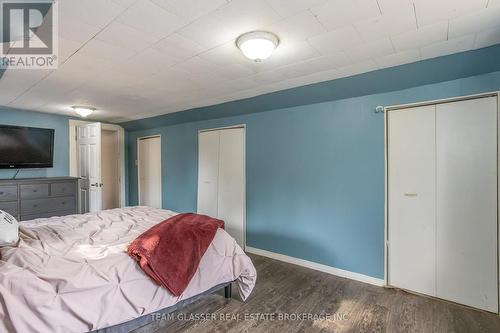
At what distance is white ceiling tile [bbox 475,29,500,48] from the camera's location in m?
1.85

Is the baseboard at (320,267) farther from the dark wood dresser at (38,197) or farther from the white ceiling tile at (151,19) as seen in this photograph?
the dark wood dresser at (38,197)

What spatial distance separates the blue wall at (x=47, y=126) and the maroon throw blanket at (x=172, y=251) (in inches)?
148

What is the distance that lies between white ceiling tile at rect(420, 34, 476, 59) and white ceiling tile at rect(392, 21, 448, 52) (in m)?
0.08

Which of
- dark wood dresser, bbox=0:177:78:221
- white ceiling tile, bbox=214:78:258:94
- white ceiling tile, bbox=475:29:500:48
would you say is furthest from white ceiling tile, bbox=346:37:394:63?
dark wood dresser, bbox=0:177:78:221

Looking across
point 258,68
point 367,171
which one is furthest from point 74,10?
point 367,171

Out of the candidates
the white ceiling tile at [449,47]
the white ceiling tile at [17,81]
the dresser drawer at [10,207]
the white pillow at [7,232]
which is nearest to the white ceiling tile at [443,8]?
the white ceiling tile at [449,47]

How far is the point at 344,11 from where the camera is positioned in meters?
1.62

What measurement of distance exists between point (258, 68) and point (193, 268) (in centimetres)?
194

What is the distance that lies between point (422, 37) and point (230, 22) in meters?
1.46

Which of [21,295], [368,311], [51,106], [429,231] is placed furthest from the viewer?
[51,106]

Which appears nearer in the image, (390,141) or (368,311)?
(368,311)

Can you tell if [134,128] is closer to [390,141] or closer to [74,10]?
[74,10]

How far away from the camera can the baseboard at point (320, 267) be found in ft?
9.26

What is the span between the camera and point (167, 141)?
516cm
